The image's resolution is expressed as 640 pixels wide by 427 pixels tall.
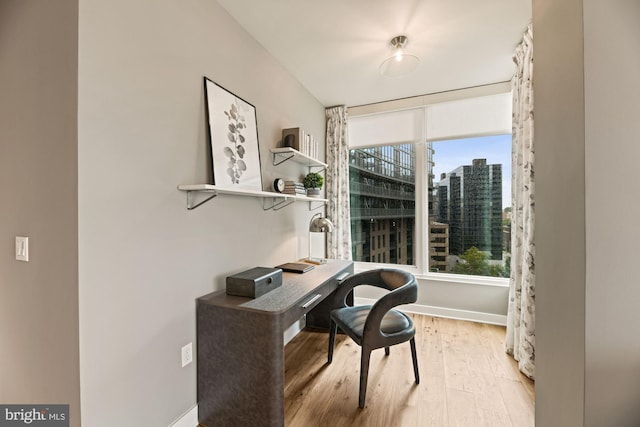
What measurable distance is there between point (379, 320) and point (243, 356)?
85 centimetres

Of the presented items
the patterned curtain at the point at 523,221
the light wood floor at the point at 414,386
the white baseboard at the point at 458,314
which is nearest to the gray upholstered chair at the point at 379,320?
the light wood floor at the point at 414,386

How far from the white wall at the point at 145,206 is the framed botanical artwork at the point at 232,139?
3.0 inches

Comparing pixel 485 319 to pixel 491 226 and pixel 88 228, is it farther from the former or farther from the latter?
pixel 88 228

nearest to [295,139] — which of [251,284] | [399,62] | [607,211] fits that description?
[399,62]

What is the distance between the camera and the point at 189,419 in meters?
1.56

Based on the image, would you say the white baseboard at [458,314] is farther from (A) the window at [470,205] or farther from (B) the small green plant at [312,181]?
(B) the small green plant at [312,181]

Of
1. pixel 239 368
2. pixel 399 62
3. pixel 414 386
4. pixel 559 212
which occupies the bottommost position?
pixel 414 386

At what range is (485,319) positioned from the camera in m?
3.05

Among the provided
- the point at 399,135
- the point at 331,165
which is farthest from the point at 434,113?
the point at 331,165

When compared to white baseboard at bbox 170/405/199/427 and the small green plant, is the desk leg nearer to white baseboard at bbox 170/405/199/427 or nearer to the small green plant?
white baseboard at bbox 170/405/199/427

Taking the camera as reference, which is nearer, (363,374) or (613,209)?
(613,209)

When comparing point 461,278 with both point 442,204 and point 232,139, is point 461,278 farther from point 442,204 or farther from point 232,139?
point 232,139

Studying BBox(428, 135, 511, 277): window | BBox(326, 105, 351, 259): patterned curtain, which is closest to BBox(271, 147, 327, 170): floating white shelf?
BBox(326, 105, 351, 259): patterned curtain

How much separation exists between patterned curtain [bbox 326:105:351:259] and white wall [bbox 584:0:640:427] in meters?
2.82
